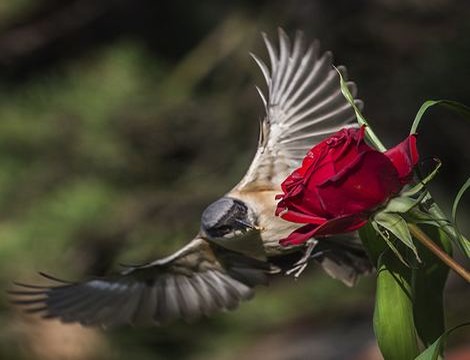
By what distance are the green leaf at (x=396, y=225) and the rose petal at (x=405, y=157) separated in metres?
0.05

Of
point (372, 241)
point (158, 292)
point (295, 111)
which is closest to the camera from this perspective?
point (372, 241)

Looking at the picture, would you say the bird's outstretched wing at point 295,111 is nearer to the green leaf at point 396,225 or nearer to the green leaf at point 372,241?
the green leaf at point 372,241

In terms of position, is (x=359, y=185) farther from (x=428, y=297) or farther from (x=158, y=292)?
(x=158, y=292)

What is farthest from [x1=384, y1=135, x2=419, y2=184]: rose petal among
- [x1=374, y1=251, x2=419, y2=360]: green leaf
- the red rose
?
[x1=374, y1=251, x2=419, y2=360]: green leaf

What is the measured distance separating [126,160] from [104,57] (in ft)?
1.36

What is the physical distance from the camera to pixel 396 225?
1.27 metres

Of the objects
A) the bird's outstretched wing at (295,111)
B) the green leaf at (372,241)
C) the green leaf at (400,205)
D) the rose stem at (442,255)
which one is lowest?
the rose stem at (442,255)

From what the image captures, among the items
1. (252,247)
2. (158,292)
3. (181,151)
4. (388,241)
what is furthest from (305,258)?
(181,151)

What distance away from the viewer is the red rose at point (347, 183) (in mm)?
1223

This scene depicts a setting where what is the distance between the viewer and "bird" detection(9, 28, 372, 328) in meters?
2.24

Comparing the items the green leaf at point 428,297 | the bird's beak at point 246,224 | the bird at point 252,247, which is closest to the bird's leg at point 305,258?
the bird at point 252,247

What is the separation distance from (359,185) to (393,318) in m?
0.18

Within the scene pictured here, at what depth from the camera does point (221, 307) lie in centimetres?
253

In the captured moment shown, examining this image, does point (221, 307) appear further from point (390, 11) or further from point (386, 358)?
point (390, 11)
